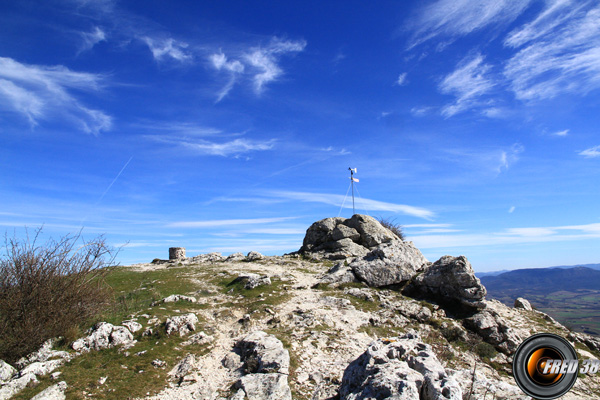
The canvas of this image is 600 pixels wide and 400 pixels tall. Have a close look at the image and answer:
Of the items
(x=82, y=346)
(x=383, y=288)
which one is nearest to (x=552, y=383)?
(x=82, y=346)

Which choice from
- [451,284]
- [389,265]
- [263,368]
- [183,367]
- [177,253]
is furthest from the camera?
[177,253]

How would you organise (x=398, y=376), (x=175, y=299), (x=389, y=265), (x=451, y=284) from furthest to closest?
1. (x=389, y=265)
2. (x=451, y=284)
3. (x=175, y=299)
4. (x=398, y=376)

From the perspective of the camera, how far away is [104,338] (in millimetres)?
11844

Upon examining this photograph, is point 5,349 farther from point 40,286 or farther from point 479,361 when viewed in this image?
point 479,361

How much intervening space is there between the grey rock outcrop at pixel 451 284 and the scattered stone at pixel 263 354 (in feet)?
35.7

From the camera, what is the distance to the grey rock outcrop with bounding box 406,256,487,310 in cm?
1708

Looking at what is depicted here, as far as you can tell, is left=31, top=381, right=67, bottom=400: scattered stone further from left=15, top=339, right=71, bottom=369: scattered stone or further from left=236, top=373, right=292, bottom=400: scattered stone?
left=236, top=373, right=292, bottom=400: scattered stone

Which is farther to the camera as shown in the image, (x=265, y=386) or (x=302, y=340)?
(x=302, y=340)

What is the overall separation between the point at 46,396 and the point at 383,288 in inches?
652

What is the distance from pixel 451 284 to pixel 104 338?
54.5 feet

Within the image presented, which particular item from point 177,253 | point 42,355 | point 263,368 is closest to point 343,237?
point 177,253

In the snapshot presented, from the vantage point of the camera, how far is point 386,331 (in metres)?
14.5

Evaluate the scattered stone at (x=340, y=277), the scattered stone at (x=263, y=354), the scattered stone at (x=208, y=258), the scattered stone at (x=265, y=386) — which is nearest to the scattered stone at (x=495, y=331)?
the scattered stone at (x=340, y=277)

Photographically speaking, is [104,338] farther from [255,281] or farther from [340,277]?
[340,277]
